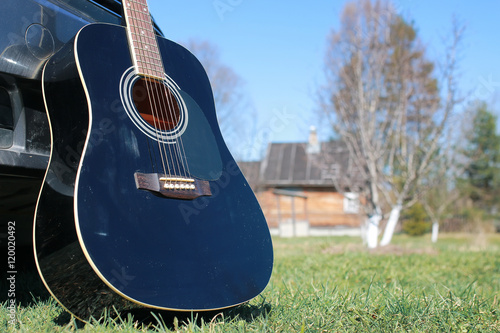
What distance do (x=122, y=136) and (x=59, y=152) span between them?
221 millimetres

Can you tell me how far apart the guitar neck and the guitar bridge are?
494 millimetres

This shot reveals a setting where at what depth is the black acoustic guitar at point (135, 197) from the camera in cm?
126

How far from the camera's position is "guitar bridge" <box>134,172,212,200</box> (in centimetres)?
142

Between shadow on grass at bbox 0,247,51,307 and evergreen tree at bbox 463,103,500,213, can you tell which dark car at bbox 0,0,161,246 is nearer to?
shadow on grass at bbox 0,247,51,307

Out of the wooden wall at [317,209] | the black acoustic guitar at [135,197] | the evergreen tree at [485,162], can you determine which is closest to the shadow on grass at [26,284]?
the black acoustic guitar at [135,197]

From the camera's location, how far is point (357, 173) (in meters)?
9.23

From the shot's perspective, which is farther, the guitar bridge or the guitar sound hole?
the guitar sound hole

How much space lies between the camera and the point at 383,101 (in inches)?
335

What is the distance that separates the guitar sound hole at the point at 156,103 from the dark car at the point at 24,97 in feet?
1.45

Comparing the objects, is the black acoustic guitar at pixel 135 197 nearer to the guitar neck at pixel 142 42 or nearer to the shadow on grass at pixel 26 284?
the guitar neck at pixel 142 42

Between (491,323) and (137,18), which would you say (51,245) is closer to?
(137,18)

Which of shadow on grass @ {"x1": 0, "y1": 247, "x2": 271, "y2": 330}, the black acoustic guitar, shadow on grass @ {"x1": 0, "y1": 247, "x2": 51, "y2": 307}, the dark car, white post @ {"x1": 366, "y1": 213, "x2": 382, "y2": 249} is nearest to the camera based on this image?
the black acoustic guitar

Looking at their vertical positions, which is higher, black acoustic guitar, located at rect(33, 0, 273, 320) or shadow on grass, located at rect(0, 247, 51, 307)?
black acoustic guitar, located at rect(33, 0, 273, 320)

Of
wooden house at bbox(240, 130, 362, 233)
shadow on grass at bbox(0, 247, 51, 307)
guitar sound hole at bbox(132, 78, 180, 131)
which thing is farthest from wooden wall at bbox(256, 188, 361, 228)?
guitar sound hole at bbox(132, 78, 180, 131)
